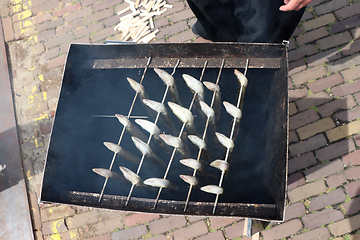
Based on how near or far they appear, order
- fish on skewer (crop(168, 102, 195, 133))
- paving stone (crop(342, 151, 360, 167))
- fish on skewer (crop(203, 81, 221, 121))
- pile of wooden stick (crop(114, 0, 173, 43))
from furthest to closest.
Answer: pile of wooden stick (crop(114, 0, 173, 43))
paving stone (crop(342, 151, 360, 167))
fish on skewer (crop(203, 81, 221, 121))
fish on skewer (crop(168, 102, 195, 133))

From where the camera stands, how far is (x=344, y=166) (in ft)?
11.0

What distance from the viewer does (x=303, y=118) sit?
359cm

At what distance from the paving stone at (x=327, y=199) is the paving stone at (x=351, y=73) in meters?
1.57

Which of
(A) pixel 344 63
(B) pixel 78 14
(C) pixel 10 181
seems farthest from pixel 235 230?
(B) pixel 78 14

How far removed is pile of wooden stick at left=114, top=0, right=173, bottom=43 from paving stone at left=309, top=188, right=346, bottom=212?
11.2 feet

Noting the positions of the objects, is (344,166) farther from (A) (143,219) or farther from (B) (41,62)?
(B) (41,62)

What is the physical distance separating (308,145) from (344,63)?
1.35 meters

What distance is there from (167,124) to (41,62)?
3.06 metres

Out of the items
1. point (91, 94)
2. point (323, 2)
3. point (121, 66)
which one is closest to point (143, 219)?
point (91, 94)

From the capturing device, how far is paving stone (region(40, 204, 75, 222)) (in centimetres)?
364

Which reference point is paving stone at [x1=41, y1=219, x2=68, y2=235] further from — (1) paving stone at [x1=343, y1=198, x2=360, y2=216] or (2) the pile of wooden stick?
(1) paving stone at [x1=343, y1=198, x2=360, y2=216]

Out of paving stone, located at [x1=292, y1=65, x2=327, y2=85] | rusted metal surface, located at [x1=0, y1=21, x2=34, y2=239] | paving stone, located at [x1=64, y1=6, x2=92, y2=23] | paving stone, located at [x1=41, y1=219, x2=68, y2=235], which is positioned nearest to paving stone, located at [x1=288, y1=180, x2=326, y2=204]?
paving stone, located at [x1=292, y1=65, x2=327, y2=85]

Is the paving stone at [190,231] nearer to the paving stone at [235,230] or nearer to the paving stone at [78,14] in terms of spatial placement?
the paving stone at [235,230]

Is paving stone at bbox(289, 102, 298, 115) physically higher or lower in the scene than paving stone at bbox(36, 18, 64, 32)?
lower
